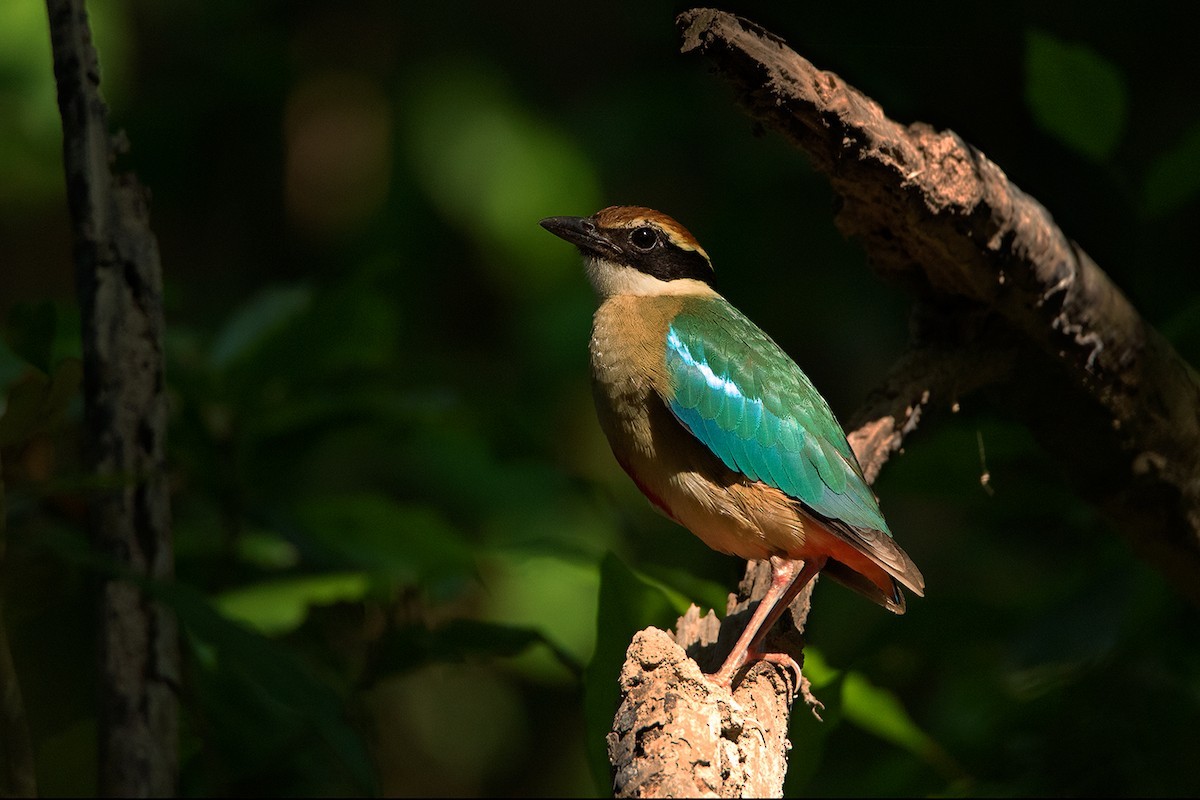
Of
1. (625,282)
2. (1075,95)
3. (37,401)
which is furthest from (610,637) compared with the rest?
(1075,95)

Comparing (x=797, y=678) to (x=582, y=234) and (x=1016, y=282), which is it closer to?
(x=1016, y=282)

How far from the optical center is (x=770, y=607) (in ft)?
10.9

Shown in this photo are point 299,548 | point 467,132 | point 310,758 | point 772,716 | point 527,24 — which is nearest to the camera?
point 772,716

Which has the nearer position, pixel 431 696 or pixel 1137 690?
pixel 1137 690

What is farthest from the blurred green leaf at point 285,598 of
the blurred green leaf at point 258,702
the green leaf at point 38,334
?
the green leaf at point 38,334

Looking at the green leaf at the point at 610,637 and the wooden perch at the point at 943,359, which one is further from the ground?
the wooden perch at the point at 943,359

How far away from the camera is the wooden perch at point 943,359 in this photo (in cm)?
238

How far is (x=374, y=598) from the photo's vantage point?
3.85 metres

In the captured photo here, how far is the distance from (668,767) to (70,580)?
2.29 m

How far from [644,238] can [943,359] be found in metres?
1.25

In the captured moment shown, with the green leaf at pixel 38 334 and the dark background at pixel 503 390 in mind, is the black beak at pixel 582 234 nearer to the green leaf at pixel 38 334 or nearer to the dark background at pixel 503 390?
the dark background at pixel 503 390

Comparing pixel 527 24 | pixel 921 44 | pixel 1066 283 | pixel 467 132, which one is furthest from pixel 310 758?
pixel 527 24

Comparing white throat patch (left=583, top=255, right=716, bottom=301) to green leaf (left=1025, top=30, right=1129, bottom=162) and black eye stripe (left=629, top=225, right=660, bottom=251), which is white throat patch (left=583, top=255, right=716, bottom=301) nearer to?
black eye stripe (left=629, top=225, right=660, bottom=251)

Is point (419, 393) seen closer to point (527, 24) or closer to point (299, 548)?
point (299, 548)
